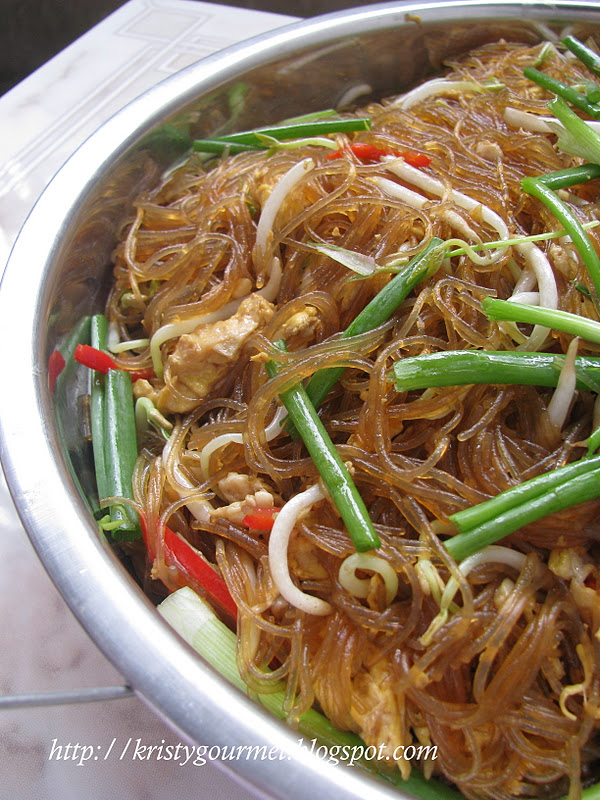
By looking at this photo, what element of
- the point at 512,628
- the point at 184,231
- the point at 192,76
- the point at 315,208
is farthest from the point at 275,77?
the point at 512,628

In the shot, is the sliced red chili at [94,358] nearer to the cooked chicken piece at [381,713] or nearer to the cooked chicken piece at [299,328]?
the cooked chicken piece at [299,328]

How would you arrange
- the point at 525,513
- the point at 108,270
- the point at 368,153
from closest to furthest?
1. the point at 525,513
2. the point at 368,153
3. the point at 108,270

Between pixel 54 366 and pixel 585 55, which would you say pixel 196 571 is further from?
pixel 585 55

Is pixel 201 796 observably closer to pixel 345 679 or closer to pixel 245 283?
pixel 345 679

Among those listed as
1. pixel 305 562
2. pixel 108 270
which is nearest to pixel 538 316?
pixel 305 562

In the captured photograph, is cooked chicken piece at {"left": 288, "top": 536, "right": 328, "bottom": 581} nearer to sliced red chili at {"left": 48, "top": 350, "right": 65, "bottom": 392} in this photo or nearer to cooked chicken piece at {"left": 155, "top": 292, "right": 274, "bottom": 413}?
cooked chicken piece at {"left": 155, "top": 292, "right": 274, "bottom": 413}

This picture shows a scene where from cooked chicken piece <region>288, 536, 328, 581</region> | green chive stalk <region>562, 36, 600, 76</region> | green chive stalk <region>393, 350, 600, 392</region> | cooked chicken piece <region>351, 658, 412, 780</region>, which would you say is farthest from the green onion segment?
green chive stalk <region>562, 36, 600, 76</region>
